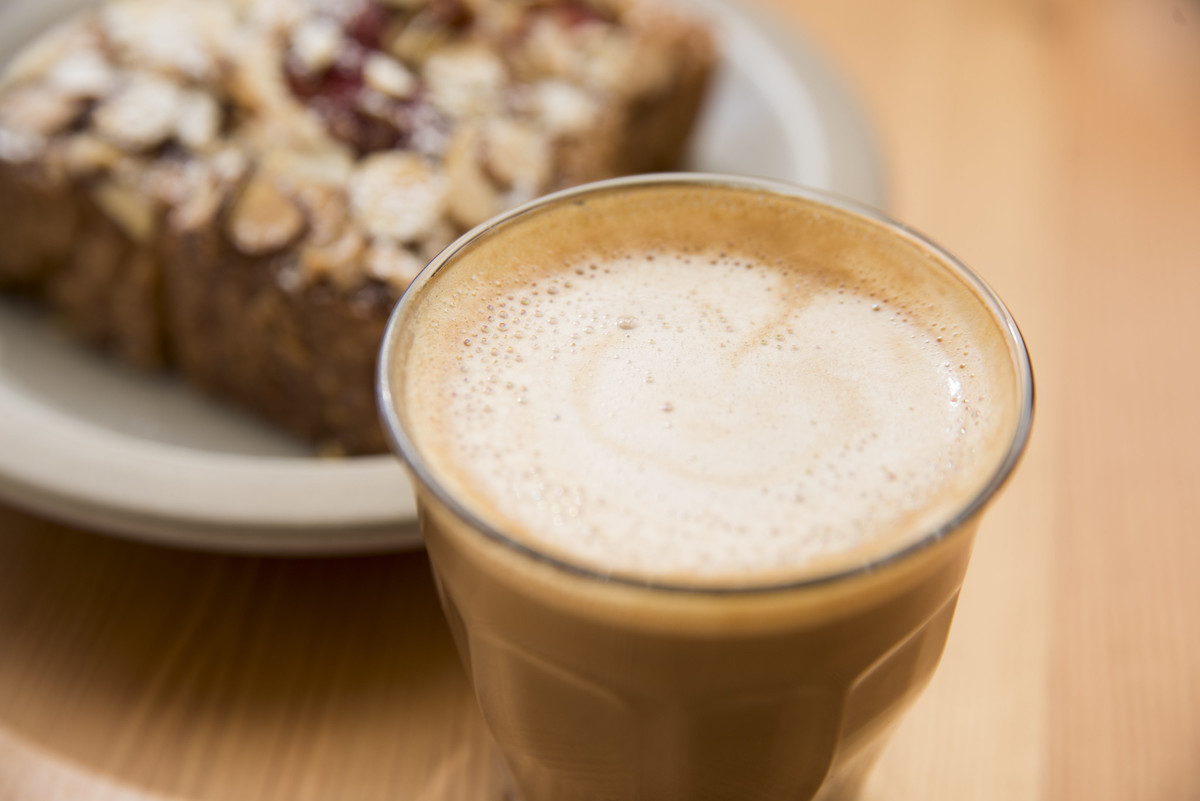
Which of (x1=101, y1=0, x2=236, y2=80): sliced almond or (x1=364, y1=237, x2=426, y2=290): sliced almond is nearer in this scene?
(x1=364, y1=237, x2=426, y2=290): sliced almond

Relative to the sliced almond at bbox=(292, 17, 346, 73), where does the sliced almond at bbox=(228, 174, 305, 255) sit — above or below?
below

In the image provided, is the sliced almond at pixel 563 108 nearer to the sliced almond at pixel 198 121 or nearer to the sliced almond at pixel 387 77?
the sliced almond at pixel 387 77

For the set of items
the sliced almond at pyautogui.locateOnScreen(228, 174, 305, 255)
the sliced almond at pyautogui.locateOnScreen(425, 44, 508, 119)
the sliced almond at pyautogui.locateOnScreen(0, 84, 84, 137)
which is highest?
the sliced almond at pyautogui.locateOnScreen(425, 44, 508, 119)

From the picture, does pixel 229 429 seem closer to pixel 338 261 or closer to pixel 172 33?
pixel 338 261

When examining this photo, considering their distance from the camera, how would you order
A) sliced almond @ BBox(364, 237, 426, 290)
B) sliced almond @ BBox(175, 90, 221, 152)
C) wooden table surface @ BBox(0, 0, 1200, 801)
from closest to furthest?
wooden table surface @ BBox(0, 0, 1200, 801)
sliced almond @ BBox(364, 237, 426, 290)
sliced almond @ BBox(175, 90, 221, 152)

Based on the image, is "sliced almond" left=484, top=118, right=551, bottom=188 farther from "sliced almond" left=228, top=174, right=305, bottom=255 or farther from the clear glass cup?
the clear glass cup

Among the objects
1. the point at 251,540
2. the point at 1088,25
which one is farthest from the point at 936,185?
the point at 251,540

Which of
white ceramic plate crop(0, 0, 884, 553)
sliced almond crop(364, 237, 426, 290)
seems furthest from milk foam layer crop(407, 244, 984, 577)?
sliced almond crop(364, 237, 426, 290)

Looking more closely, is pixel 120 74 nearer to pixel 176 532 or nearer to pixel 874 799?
pixel 176 532
